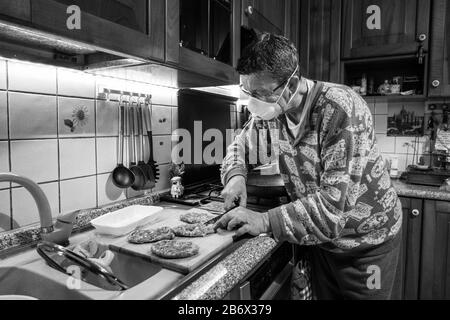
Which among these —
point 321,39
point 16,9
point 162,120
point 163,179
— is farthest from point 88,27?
point 321,39

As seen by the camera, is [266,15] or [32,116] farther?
[266,15]

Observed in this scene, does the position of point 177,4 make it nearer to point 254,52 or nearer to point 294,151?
point 254,52

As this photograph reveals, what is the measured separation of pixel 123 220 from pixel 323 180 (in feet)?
2.33

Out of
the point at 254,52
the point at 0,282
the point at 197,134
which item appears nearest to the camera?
the point at 0,282

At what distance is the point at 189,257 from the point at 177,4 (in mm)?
791

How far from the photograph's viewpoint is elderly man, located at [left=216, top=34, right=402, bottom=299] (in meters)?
0.82

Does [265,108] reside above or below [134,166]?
above

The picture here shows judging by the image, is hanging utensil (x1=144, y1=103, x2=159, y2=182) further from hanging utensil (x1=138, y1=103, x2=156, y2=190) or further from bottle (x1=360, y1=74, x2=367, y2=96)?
bottle (x1=360, y1=74, x2=367, y2=96)

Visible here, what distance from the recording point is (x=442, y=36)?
1787 mm

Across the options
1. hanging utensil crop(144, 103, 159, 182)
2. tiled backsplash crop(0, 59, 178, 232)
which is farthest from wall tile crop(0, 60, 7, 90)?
hanging utensil crop(144, 103, 159, 182)

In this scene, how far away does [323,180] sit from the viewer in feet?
2.74

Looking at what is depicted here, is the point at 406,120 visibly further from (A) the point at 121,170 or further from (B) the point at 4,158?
(B) the point at 4,158

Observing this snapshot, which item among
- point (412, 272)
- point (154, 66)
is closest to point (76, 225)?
point (154, 66)

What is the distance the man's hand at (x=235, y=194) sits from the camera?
44.6 inches
